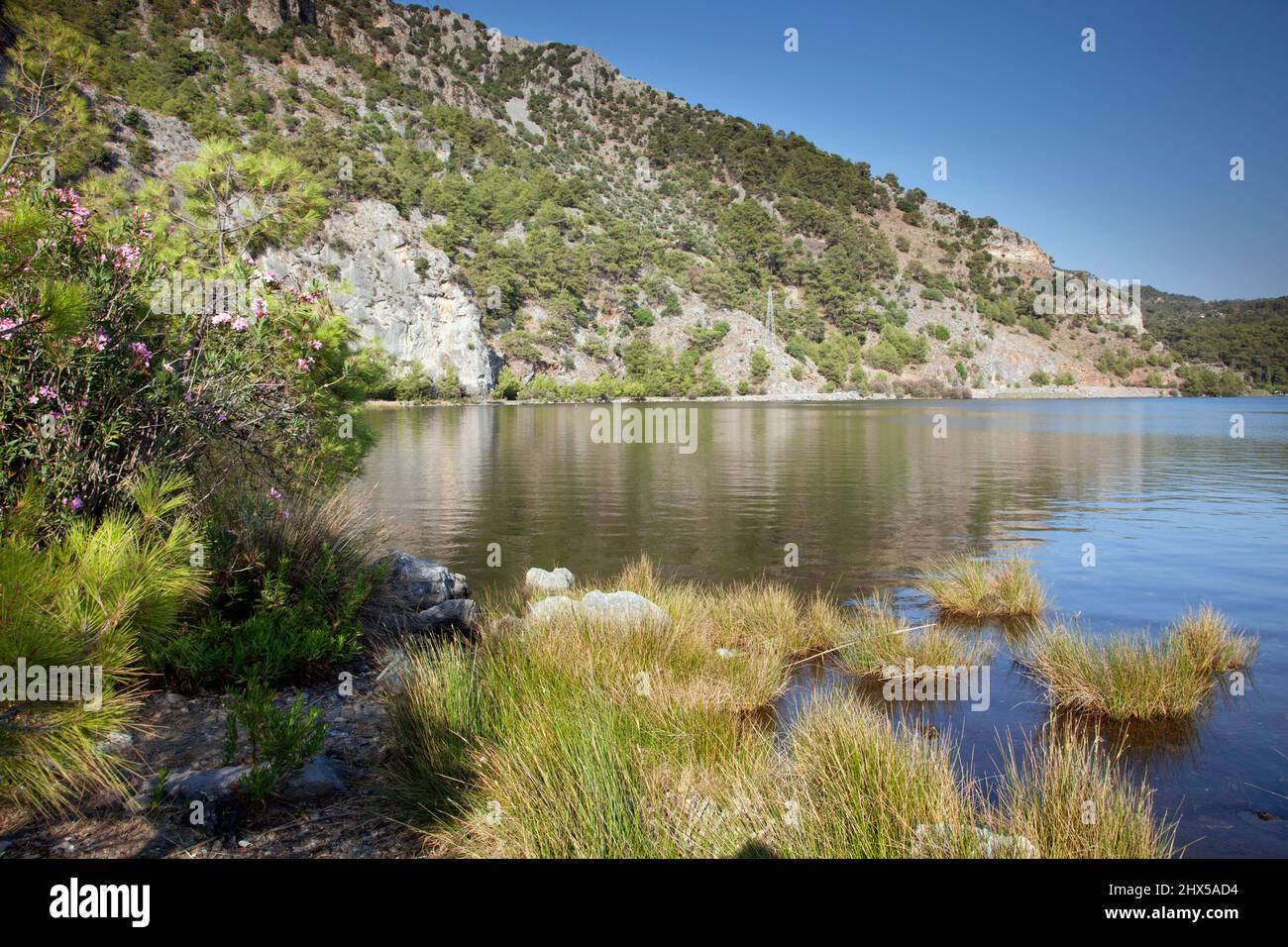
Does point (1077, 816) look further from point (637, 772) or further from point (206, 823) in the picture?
point (206, 823)

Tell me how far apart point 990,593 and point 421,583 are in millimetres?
8243

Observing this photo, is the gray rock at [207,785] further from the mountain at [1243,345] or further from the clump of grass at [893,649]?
the mountain at [1243,345]

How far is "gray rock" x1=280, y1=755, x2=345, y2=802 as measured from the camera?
3975 millimetres

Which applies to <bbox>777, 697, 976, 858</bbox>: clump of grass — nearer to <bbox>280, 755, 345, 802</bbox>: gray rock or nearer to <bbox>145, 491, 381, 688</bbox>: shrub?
<bbox>280, 755, 345, 802</bbox>: gray rock

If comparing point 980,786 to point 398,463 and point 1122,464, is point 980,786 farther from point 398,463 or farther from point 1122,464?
point 1122,464

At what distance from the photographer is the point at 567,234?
13188 centimetres

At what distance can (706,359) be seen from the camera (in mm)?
119500

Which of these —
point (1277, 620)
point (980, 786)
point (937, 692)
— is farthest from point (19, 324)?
point (1277, 620)

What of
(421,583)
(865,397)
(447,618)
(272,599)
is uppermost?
(865,397)

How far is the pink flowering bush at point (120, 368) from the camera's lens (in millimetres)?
4363

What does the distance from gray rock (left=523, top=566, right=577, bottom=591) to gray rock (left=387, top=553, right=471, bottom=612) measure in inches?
49.1

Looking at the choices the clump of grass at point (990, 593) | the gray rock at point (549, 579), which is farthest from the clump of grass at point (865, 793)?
the gray rock at point (549, 579)

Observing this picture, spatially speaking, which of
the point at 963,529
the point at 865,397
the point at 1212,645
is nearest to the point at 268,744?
the point at 1212,645

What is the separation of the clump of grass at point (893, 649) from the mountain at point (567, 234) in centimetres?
6568
